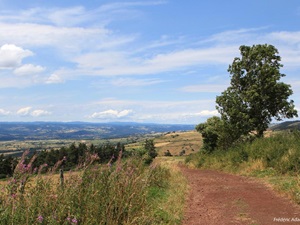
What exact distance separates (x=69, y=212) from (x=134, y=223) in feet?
5.80

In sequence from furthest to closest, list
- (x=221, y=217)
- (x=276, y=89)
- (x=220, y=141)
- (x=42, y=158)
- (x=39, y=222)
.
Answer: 1. (x=42, y=158)
2. (x=220, y=141)
3. (x=276, y=89)
4. (x=221, y=217)
5. (x=39, y=222)

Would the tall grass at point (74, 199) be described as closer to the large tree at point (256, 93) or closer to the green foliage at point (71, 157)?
the green foliage at point (71, 157)

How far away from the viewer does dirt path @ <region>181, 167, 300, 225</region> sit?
25.8 ft

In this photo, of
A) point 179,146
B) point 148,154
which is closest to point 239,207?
point 148,154

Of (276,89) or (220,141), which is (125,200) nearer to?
(276,89)

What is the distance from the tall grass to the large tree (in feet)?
64.4

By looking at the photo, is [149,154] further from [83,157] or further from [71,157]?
[71,157]

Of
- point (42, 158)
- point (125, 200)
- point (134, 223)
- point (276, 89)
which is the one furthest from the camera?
point (42, 158)

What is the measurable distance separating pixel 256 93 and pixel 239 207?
55.3ft

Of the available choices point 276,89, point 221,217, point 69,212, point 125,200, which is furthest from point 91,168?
point 276,89

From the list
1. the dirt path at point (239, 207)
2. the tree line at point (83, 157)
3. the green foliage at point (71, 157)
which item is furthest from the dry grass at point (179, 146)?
the dirt path at point (239, 207)

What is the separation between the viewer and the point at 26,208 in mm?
5082

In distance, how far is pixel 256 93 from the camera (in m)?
24.4

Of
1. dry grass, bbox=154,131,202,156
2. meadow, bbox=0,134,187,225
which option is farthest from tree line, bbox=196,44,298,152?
dry grass, bbox=154,131,202,156
